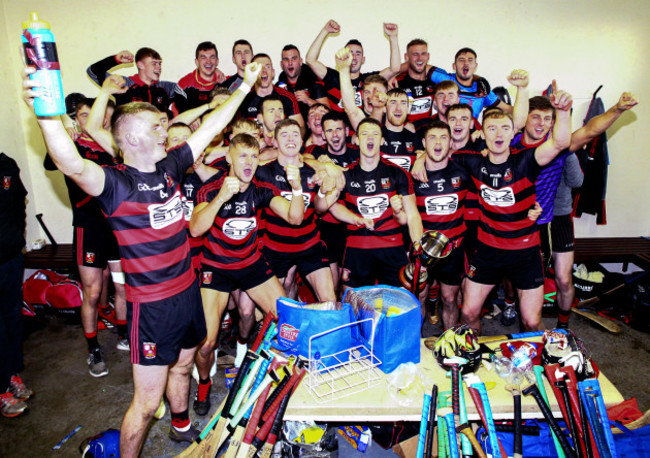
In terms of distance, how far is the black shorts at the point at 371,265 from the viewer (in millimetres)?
4602

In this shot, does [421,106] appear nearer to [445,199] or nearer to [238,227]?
[445,199]

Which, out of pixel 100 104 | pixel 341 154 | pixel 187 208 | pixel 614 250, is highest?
pixel 100 104

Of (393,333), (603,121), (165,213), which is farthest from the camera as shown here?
(603,121)

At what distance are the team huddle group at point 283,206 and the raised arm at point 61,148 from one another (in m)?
0.07

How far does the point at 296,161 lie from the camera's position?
15.0ft

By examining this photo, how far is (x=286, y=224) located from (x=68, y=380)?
9.05 ft

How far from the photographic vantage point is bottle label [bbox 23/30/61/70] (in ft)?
7.21

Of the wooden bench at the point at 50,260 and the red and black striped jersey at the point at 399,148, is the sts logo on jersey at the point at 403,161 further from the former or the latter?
the wooden bench at the point at 50,260

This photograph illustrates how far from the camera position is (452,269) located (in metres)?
4.76

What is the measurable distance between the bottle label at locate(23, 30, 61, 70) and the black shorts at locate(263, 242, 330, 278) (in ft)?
8.93

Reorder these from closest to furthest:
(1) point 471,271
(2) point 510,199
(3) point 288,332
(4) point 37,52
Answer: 1. (4) point 37,52
2. (3) point 288,332
3. (2) point 510,199
4. (1) point 471,271

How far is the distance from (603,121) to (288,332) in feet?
9.95

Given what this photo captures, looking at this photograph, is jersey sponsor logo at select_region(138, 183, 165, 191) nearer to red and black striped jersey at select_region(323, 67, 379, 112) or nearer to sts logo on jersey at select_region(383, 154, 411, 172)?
sts logo on jersey at select_region(383, 154, 411, 172)

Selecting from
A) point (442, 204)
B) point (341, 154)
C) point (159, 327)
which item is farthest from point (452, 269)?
point (159, 327)
